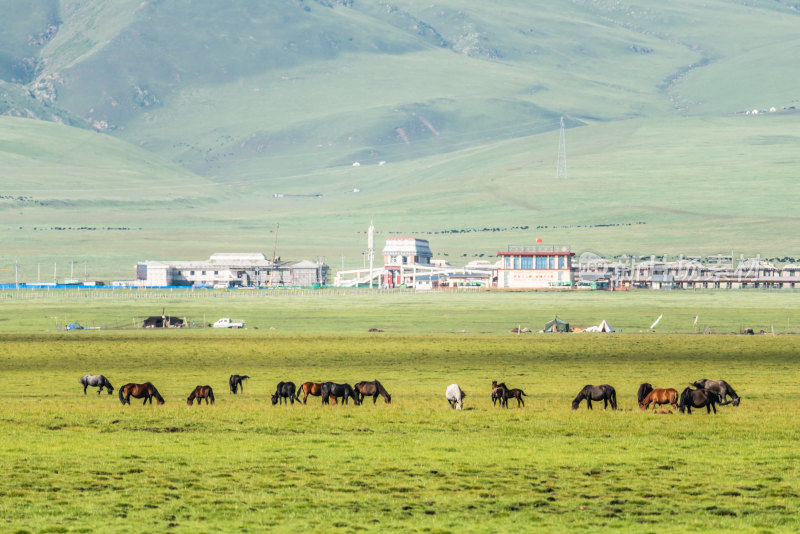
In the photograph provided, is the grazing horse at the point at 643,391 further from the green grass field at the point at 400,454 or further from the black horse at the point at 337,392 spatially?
the black horse at the point at 337,392

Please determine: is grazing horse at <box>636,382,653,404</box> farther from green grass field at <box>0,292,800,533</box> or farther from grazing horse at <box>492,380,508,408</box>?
grazing horse at <box>492,380,508,408</box>

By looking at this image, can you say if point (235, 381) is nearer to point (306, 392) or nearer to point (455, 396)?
point (306, 392)

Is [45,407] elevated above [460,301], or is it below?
below

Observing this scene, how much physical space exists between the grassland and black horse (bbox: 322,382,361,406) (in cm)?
71

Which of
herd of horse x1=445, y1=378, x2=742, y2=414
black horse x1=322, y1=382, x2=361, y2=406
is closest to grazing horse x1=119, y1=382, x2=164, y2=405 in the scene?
black horse x1=322, y1=382, x2=361, y2=406

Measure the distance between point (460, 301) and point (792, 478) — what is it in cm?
12249

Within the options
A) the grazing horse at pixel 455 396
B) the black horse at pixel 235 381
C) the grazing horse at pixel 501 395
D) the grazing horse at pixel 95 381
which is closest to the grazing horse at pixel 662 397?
the grazing horse at pixel 501 395

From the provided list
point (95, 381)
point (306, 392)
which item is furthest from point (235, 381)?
point (95, 381)

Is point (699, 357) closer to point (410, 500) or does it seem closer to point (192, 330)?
point (410, 500)

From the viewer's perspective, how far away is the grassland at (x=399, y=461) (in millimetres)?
23250

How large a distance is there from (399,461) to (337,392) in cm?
1122

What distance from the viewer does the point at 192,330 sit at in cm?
10256

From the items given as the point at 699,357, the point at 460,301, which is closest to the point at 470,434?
the point at 699,357

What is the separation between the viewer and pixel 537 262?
195m
